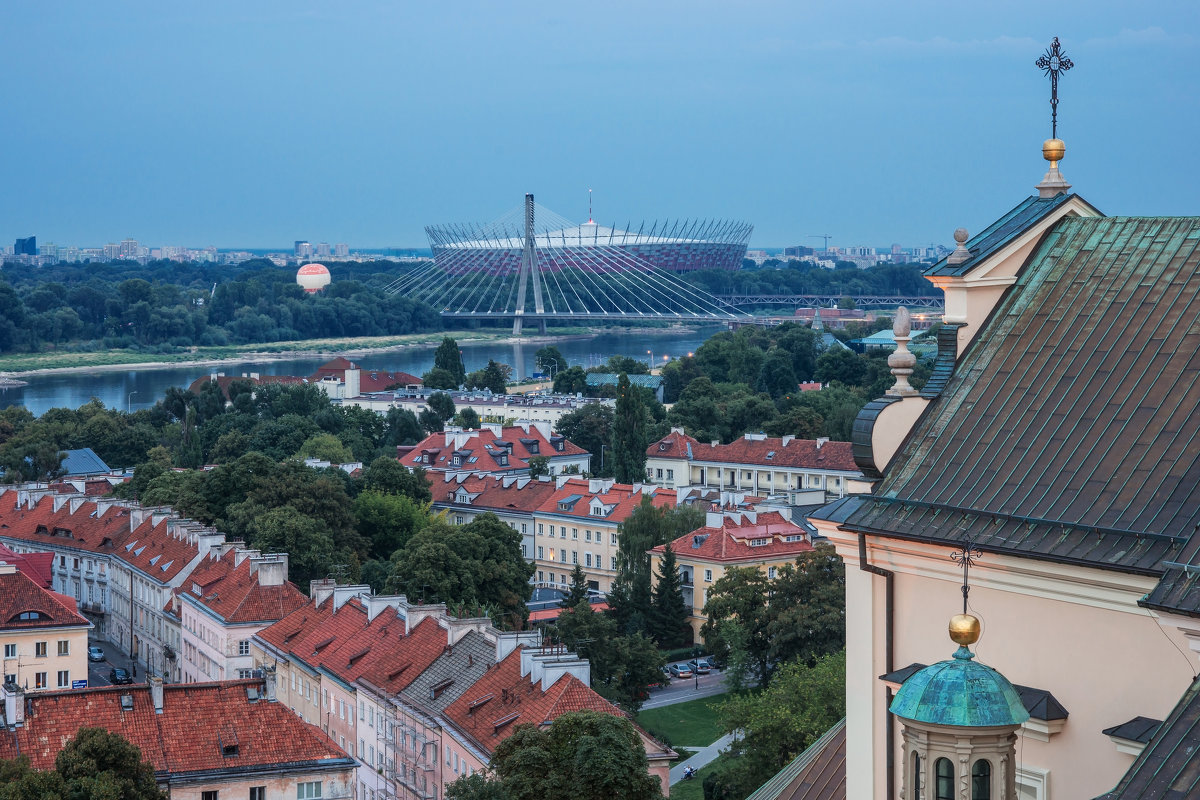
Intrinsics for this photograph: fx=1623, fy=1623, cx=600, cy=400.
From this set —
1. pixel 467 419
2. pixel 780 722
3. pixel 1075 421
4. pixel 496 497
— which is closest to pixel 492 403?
pixel 467 419

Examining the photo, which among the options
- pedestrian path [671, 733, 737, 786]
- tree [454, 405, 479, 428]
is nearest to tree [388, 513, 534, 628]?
pedestrian path [671, 733, 737, 786]

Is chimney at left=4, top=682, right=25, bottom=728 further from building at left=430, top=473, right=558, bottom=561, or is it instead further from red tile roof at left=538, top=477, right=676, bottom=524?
building at left=430, top=473, right=558, bottom=561

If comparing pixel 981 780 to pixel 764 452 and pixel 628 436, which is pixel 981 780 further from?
pixel 764 452

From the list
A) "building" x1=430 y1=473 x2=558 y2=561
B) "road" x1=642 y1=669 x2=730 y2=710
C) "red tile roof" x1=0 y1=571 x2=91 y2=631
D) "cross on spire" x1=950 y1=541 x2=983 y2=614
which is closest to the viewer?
"cross on spire" x1=950 y1=541 x2=983 y2=614

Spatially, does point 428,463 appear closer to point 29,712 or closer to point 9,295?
point 29,712

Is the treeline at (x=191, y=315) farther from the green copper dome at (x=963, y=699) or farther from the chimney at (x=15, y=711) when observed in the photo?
the green copper dome at (x=963, y=699)

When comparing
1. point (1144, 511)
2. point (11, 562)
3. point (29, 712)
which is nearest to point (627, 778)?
point (29, 712)

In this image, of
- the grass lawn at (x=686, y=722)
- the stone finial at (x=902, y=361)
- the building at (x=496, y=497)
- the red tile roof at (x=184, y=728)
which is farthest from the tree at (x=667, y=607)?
the stone finial at (x=902, y=361)
